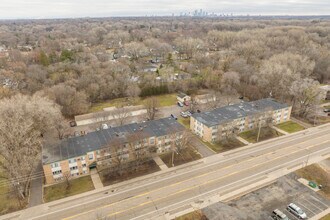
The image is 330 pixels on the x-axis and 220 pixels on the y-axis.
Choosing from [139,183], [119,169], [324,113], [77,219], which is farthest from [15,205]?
[324,113]

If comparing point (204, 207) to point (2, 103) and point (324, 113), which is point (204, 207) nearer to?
point (2, 103)

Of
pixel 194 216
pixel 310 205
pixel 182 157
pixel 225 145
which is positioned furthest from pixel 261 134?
pixel 194 216

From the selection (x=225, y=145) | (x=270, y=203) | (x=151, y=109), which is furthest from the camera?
(x=151, y=109)

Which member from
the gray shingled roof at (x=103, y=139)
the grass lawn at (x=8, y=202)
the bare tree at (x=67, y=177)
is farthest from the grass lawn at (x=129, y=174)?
the grass lawn at (x=8, y=202)

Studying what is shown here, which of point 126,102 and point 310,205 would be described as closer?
point 310,205

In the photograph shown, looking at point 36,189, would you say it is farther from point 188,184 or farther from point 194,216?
point 194,216

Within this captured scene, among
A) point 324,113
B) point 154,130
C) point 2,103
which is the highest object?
point 2,103

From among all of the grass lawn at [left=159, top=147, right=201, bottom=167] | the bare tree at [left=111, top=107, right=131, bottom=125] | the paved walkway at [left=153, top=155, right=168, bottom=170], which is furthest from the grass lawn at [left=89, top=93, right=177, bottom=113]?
→ the paved walkway at [left=153, top=155, right=168, bottom=170]
